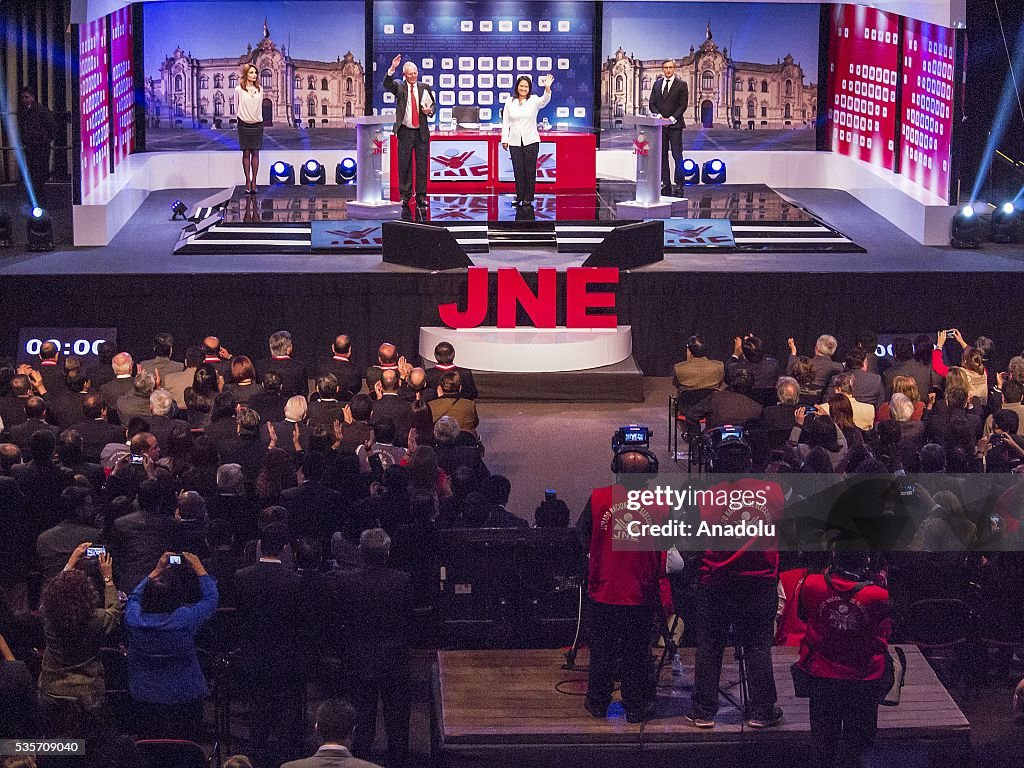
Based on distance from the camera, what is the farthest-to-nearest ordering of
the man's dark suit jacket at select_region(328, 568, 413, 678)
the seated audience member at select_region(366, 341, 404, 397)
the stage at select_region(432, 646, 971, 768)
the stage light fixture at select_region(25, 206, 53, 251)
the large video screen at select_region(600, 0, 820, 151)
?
the large video screen at select_region(600, 0, 820, 151) → the stage light fixture at select_region(25, 206, 53, 251) → the seated audience member at select_region(366, 341, 404, 397) → the stage at select_region(432, 646, 971, 768) → the man's dark suit jacket at select_region(328, 568, 413, 678)

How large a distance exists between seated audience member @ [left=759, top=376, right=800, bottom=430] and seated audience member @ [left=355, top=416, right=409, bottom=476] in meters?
2.30

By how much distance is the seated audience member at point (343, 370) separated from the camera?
1062cm

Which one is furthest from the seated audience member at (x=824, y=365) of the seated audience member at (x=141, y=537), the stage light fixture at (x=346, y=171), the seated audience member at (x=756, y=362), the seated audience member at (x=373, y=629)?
the stage light fixture at (x=346, y=171)

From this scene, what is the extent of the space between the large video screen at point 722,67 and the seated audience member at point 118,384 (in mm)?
10365

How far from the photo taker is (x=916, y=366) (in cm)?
1105

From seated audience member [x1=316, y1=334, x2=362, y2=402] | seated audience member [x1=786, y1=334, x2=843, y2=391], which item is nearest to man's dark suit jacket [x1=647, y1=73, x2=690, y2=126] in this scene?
seated audience member [x1=786, y1=334, x2=843, y2=391]

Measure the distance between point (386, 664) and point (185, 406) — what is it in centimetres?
426

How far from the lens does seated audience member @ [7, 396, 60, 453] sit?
9.02 m

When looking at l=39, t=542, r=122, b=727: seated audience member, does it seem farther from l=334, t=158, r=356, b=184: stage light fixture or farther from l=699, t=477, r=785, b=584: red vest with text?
l=334, t=158, r=356, b=184: stage light fixture

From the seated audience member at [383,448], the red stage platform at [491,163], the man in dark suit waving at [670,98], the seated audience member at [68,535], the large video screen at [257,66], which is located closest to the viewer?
the seated audience member at [68,535]

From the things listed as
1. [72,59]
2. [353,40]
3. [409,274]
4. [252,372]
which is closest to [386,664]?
[252,372]

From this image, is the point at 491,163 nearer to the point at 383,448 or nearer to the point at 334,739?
the point at 383,448

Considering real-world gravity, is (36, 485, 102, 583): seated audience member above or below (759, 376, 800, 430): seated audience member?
below

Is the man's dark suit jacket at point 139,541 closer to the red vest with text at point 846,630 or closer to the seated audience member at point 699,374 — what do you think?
the red vest with text at point 846,630
